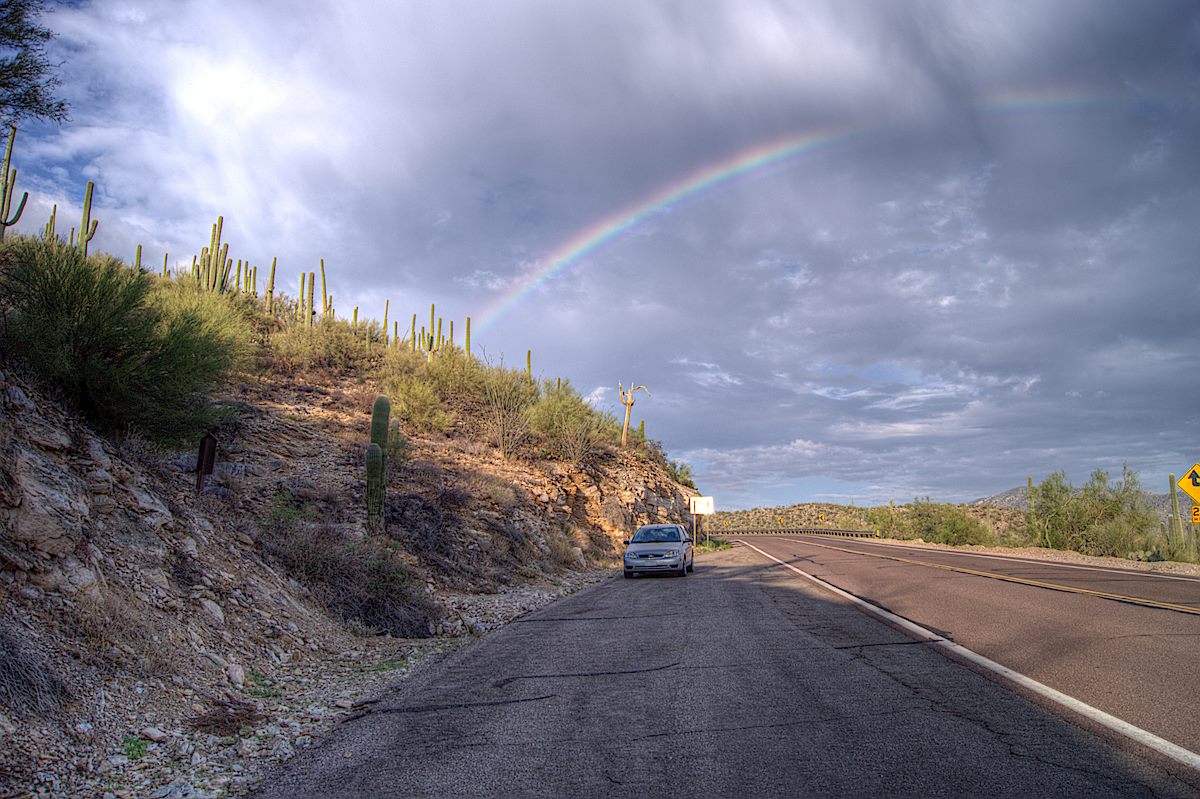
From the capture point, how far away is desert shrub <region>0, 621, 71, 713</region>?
5016 mm

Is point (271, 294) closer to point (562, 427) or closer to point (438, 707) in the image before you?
point (562, 427)

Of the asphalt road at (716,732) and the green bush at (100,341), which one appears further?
the green bush at (100,341)

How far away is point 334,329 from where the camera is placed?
3397cm

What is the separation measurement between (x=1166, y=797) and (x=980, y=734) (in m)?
1.29

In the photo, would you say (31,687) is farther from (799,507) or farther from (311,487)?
(799,507)

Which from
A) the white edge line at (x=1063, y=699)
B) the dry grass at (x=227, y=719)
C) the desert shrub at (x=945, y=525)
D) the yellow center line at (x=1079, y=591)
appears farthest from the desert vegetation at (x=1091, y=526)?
the dry grass at (x=227, y=719)

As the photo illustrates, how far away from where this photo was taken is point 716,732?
214 inches

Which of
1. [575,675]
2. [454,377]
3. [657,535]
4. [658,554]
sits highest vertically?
[454,377]

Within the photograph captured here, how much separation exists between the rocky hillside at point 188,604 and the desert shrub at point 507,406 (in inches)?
479

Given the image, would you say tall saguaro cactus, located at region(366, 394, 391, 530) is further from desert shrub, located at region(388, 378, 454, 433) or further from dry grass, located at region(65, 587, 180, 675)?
desert shrub, located at region(388, 378, 454, 433)

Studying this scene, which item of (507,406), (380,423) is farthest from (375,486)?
(507,406)

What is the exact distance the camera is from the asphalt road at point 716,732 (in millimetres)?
4375

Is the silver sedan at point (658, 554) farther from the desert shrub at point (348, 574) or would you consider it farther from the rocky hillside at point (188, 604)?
the desert shrub at point (348, 574)

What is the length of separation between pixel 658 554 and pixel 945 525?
1375 inches
